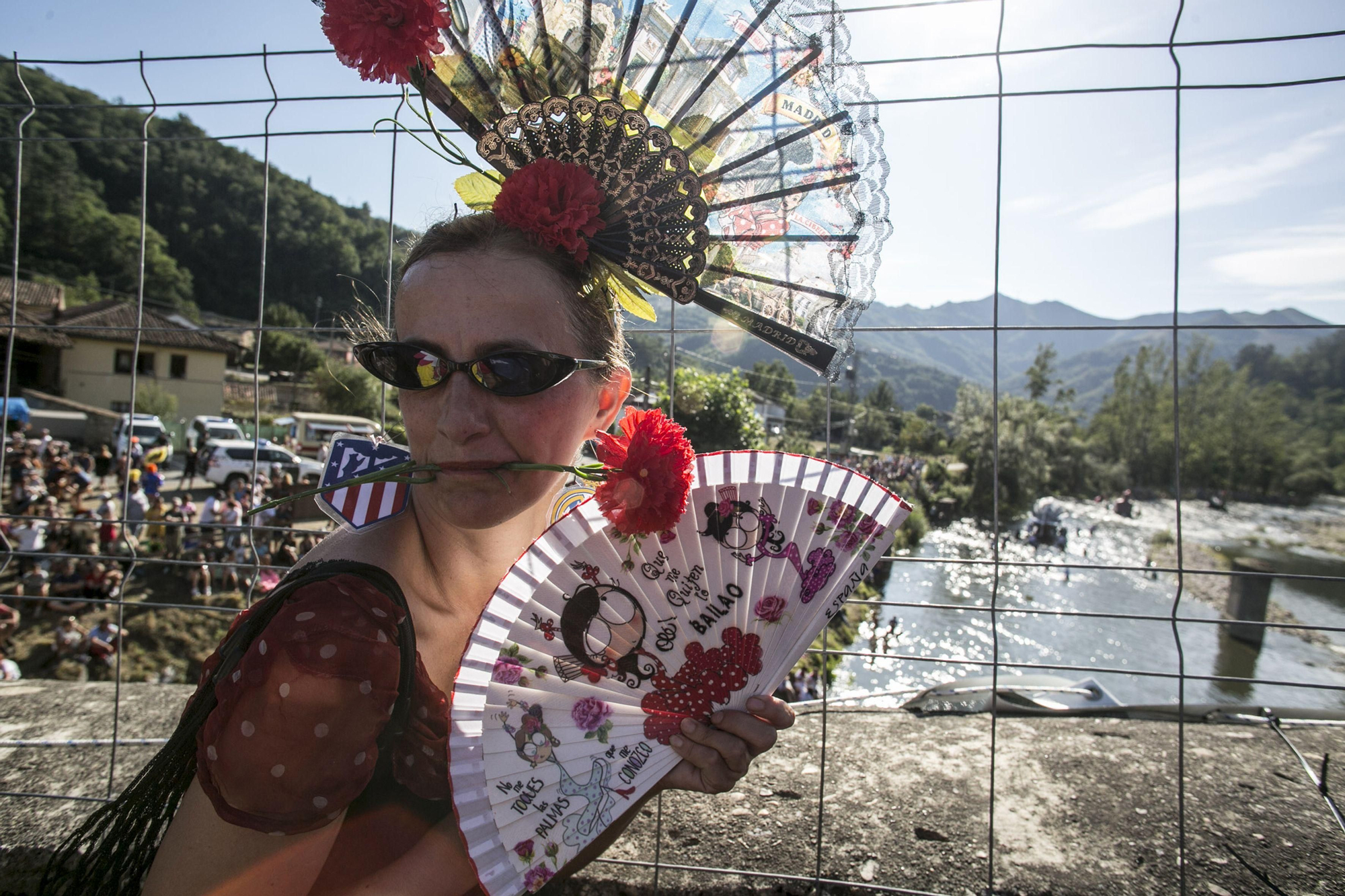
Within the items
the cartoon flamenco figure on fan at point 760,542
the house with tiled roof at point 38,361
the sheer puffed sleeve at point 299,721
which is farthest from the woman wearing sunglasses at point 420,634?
the house with tiled roof at point 38,361

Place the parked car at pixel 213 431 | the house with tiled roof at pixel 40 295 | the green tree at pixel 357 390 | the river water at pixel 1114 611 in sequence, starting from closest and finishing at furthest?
the green tree at pixel 357 390, the river water at pixel 1114 611, the parked car at pixel 213 431, the house with tiled roof at pixel 40 295

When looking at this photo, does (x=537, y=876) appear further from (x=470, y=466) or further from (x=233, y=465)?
(x=233, y=465)

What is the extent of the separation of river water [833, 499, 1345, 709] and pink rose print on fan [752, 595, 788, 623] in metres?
17.6

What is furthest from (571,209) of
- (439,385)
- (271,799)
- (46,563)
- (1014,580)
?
(1014,580)

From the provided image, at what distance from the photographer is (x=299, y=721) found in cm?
93

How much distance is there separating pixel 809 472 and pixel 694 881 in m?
1.21

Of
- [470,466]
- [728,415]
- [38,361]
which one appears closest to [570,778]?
[470,466]

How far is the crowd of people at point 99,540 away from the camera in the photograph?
11.1 m

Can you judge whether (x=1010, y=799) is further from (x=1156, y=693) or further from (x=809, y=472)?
(x=1156, y=693)

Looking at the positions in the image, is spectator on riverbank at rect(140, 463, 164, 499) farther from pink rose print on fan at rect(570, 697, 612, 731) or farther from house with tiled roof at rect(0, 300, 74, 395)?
house with tiled roof at rect(0, 300, 74, 395)

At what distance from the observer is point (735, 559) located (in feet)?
4.03

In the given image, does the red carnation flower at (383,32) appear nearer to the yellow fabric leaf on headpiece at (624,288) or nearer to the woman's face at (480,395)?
the woman's face at (480,395)

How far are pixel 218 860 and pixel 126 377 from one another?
45127 mm

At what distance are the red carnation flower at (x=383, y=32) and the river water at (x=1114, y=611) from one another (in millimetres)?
18125
